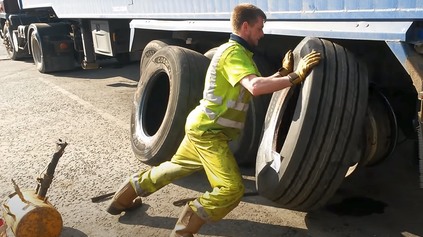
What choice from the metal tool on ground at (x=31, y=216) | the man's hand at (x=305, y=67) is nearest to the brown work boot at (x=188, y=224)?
the metal tool on ground at (x=31, y=216)

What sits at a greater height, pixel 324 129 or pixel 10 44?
pixel 324 129

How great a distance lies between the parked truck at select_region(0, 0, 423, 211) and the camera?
296cm

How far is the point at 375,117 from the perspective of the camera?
340 cm

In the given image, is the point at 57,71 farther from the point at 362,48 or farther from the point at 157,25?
the point at 362,48

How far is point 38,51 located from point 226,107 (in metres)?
10.1

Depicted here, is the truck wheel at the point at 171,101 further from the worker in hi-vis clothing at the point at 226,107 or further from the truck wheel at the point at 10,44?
the truck wheel at the point at 10,44

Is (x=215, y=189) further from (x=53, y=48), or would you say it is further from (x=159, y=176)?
(x=53, y=48)

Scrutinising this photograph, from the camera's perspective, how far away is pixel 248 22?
3.05 m

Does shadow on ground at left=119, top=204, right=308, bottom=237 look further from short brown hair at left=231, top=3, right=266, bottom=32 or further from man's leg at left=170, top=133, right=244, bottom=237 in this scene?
short brown hair at left=231, top=3, right=266, bottom=32

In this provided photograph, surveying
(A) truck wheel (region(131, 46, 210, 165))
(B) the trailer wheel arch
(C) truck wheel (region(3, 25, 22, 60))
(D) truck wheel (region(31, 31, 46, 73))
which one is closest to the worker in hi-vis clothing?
(A) truck wheel (region(131, 46, 210, 165))

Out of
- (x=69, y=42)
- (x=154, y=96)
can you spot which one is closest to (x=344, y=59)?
(x=154, y=96)

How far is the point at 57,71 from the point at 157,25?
7.01m

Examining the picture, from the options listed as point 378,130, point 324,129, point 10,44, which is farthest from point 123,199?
point 10,44

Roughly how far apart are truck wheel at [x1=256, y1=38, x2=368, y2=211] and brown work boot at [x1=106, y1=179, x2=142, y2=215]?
1.21 meters
